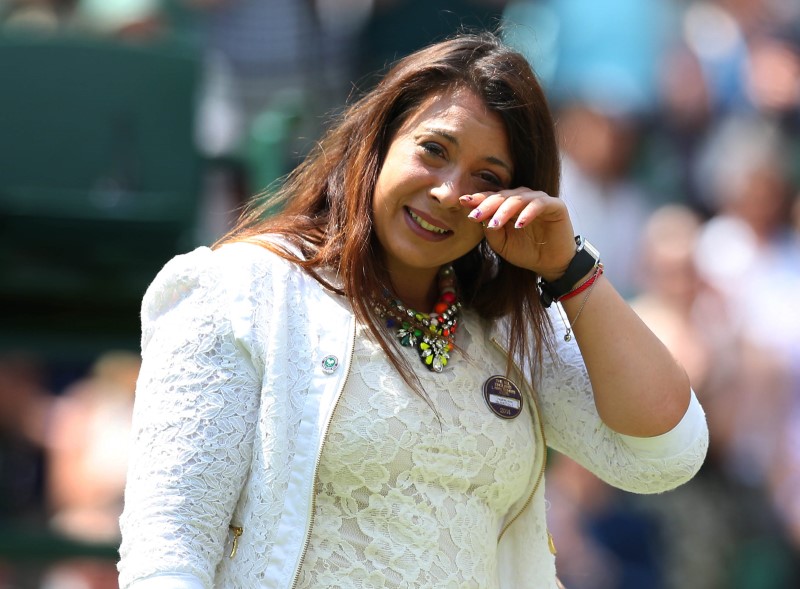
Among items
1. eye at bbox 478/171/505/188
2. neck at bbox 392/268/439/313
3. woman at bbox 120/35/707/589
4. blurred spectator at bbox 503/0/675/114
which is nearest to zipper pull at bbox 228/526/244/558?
woman at bbox 120/35/707/589

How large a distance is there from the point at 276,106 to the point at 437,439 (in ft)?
12.6

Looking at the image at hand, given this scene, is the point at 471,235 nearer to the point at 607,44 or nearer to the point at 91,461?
the point at 91,461

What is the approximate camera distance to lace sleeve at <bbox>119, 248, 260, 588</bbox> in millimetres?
2072

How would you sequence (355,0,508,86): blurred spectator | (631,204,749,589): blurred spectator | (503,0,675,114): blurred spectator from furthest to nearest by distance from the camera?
(503,0,675,114): blurred spectator
(355,0,508,86): blurred spectator
(631,204,749,589): blurred spectator

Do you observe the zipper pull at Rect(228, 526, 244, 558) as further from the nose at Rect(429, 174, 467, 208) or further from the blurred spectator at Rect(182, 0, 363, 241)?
the blurred spectator at Rect(182, 0, 363, 241)

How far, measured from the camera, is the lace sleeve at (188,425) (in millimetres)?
2072

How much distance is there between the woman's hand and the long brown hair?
0.11 metres

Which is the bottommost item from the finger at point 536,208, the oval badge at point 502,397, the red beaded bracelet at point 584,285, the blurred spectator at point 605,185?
the blurred spectator at point 605,185

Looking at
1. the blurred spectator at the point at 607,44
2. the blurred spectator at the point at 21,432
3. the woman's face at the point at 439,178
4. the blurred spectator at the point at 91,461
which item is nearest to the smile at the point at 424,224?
the woman's face at the point at 439,178

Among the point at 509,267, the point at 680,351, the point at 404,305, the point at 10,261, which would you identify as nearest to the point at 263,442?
the point at 404,305

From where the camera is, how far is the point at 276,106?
587 centimetres

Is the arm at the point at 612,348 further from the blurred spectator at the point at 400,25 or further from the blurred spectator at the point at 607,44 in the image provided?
the blurred spectator at the point at 607,44

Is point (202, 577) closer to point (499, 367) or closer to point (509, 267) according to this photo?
point (499, 367)

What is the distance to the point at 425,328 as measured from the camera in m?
2.39
